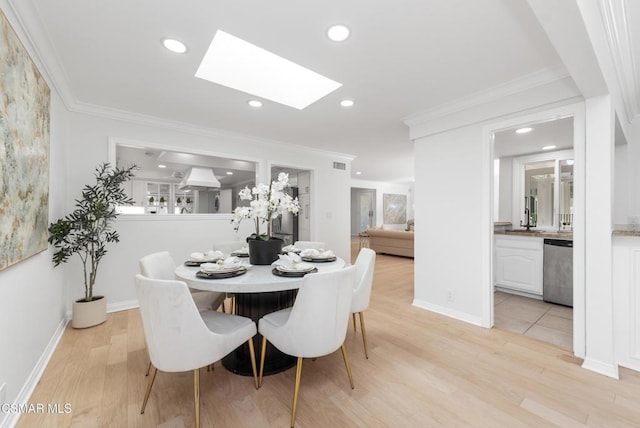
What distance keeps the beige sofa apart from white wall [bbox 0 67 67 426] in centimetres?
620

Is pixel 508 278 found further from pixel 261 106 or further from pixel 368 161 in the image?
pixel 261 106

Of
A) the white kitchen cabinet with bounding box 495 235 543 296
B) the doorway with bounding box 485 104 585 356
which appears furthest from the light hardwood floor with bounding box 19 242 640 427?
the white kitchen cabinet with bounding box 495 235 543 296

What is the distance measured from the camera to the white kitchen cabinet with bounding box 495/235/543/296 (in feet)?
12.1

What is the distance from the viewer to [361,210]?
11547mm

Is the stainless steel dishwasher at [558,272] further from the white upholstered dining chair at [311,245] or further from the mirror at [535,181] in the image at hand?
the white upholstered dining chair at [311,245]

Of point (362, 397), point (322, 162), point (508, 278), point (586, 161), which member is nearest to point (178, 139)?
point (322, 162)

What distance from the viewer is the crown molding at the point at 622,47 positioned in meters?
1.58

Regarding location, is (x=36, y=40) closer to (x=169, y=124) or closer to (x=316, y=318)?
(x=169, y=124)

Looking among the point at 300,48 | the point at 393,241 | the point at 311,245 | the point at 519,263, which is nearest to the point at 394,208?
the point at 393,241

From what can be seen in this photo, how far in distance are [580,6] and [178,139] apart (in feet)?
13.1

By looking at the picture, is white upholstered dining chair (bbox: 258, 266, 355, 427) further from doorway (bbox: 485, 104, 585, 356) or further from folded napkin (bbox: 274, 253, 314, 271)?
doorway (bbox: 485, 104, 585, 356)

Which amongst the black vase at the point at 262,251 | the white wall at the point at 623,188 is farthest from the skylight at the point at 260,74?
the white wall at the point at 623,188

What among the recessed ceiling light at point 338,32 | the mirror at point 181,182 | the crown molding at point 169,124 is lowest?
the mirror at point 181,182

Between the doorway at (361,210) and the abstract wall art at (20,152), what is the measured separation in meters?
9.92
